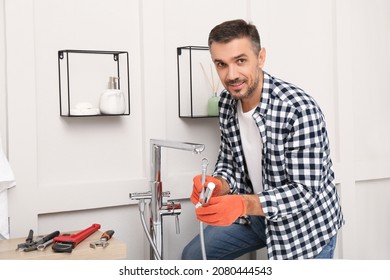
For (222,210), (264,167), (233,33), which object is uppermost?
(233,33)

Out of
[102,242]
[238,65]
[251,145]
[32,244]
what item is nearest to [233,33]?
[238,65]

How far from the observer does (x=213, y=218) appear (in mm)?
1548

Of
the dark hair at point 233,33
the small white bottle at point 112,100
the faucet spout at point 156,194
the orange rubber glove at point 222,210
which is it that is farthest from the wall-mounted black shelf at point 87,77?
the orange rubber glove at point 222,210

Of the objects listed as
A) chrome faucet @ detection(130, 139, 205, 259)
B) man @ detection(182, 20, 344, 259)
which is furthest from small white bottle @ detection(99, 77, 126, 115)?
man @ detection(182, 20, 344, 259)

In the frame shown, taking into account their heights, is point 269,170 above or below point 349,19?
below

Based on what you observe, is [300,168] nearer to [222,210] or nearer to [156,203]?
[222,210]

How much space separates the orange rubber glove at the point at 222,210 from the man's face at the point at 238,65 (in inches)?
14.0

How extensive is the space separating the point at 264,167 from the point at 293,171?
15 centimetres

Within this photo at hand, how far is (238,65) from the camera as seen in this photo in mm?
1683

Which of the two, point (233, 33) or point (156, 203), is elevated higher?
point (233, 33)

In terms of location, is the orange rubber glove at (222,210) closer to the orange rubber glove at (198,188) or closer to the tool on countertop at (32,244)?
the orange rubber glove at (198,188)
